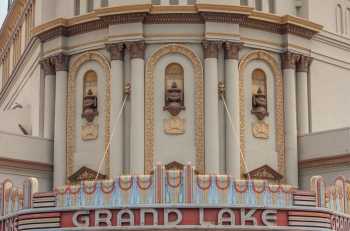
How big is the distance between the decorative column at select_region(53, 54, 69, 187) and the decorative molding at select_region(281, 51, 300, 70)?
934 centimetres

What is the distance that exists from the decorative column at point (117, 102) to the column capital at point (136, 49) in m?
0.35

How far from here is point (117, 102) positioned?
38062 mm

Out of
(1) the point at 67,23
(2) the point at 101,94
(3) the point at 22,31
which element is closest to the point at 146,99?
(2) the point at 101,94

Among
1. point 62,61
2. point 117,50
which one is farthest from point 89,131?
point 117,50

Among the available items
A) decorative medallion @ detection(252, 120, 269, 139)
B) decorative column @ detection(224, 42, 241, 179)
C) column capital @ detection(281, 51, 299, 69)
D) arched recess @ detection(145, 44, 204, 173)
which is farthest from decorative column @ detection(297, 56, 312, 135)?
arched recess @ detection(145, 44, 204, 173)

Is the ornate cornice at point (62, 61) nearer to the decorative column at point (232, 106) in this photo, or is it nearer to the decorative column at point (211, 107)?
the decorative column at point (211, 107)

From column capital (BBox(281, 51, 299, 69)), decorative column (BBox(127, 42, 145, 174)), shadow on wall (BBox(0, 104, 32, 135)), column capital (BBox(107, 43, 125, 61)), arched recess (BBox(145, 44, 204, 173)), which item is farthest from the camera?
shadow on wall (BBox(0, 104, 32, 135))

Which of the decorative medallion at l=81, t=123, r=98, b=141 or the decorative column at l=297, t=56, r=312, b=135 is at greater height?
the decorative column at l=297, t=56, r=312, b=135

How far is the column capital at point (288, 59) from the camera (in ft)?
131

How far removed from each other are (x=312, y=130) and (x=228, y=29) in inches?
243

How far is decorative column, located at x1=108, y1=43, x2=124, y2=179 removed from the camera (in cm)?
3744

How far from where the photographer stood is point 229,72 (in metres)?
38.3

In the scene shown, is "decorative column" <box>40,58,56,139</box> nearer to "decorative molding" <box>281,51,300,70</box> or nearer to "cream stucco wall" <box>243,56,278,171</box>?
"cream stucco wall" <box>243,56,278,171</box>

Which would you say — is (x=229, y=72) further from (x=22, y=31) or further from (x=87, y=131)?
(x=22, y=31)
